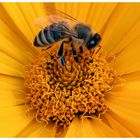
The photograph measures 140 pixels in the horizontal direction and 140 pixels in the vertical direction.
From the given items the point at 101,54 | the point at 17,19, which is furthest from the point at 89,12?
the point at 17,19

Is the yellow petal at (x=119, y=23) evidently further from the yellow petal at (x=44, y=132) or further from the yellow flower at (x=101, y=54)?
the yellow petal at (x=44, y=132)

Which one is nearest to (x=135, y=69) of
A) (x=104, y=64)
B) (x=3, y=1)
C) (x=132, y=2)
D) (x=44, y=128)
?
(x=104, y=64)

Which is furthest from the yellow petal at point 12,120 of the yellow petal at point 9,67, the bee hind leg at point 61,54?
the bee hind leg at point 61,54

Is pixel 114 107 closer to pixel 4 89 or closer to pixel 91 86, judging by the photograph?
pixel 91 86

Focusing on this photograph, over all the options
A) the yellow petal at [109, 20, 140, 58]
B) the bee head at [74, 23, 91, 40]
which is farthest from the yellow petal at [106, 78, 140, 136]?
the bee head at [74, 23, 91, 40]

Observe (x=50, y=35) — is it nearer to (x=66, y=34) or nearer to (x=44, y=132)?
(x=66, y=34)
